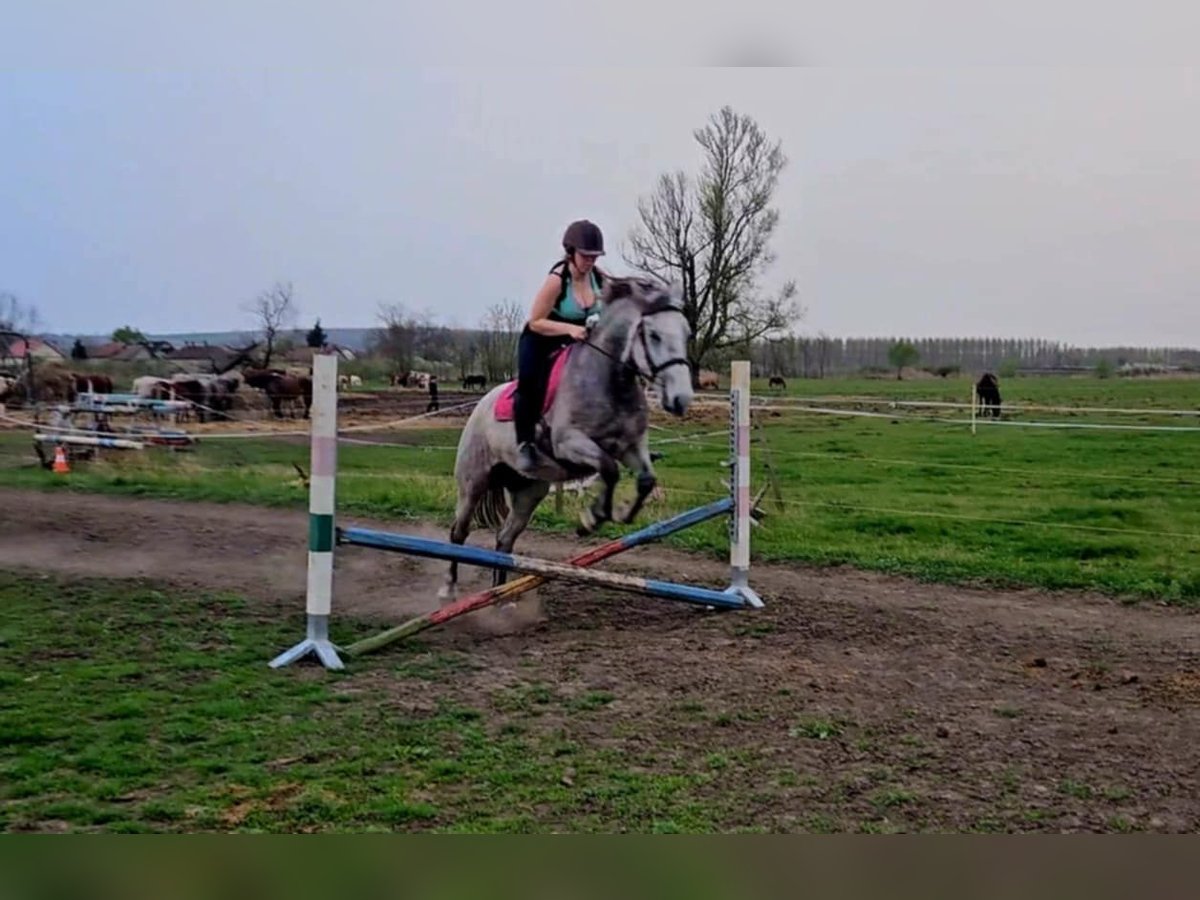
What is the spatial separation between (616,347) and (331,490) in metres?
1.39

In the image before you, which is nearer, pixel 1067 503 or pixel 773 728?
pixel 773 728

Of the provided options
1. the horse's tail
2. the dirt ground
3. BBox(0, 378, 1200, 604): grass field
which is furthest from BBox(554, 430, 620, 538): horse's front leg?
BBox(0, 378, 1200, 604): grass field

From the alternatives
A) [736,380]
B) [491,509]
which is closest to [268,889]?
[491,509]

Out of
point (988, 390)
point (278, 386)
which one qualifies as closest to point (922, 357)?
point (988, 390)

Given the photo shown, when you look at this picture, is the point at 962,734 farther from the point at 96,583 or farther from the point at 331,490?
the point at 96,583

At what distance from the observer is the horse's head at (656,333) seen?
438 centimetres

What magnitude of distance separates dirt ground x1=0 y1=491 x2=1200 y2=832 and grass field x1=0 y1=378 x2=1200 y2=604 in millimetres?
867

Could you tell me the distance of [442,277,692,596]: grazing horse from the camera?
4434 mm

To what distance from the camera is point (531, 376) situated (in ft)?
15.7

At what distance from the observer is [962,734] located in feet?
11.5

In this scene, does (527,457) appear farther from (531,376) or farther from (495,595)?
(495,595)

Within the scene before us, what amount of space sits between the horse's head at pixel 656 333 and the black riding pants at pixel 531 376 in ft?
0.98

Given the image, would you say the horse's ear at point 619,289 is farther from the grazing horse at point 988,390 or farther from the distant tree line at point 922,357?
the grazing horse at point 988,390

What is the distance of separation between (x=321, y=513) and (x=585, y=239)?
1664 millimetres
